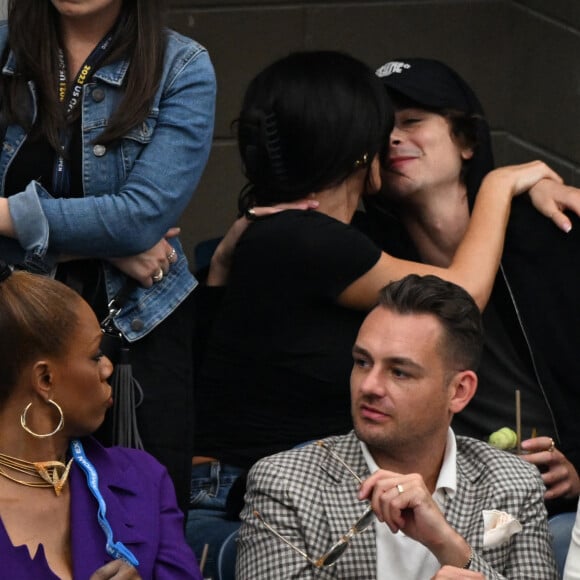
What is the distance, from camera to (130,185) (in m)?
4.48

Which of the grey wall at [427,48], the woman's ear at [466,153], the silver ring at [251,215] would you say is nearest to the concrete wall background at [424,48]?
the grey wall at [427,48]

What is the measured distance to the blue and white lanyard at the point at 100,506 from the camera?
4109 millimetres

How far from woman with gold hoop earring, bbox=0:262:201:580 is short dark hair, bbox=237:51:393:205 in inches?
40.3

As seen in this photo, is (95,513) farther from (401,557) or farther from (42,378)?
(401,557)

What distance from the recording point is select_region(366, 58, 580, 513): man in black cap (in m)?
5.26

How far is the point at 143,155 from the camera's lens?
4531 millimetres

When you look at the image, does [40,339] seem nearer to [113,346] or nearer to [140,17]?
[113,346]

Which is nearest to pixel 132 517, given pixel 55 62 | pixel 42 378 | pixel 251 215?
pixel 42 378

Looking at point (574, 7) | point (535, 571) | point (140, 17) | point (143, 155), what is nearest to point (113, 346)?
point (143, 155)

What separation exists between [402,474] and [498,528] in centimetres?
30

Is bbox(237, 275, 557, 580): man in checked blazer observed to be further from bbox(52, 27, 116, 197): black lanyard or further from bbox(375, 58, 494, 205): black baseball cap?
bbox(375, 58, 494, 205): black baseball cap

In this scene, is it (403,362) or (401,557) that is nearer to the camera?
(401,557)

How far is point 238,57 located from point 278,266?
2064mm

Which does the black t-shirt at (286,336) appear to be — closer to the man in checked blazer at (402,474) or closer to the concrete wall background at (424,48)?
the man in checked blazer at (402,474)
